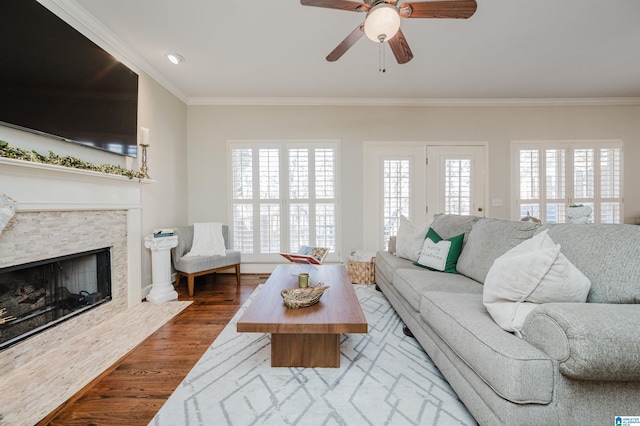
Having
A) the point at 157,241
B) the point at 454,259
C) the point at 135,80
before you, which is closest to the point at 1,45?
the point at 135,80

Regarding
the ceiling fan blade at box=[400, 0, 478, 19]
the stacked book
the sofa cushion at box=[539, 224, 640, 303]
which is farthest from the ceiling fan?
the stacked book

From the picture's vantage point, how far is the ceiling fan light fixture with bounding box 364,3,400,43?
157 centimetres

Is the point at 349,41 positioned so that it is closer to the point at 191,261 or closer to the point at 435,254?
the point at 435,254

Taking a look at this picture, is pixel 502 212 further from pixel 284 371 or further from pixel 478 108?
pixel 284 371

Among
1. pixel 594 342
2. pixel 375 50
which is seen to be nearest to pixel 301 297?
pixel 594 342

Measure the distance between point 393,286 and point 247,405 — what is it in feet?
5.04

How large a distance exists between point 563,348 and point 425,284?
990 mm

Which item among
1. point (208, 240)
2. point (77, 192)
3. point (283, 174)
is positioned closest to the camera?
point (77, 192)

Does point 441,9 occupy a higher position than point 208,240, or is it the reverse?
point 441,9

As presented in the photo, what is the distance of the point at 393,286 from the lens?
239 centimetres

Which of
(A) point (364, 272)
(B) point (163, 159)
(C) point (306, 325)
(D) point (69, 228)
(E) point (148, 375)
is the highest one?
(B) point (163, 159)

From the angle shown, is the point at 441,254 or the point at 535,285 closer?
the point at 535,285

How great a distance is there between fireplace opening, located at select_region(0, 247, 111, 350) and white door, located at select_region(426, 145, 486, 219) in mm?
4189

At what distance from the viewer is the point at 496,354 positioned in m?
1.00
